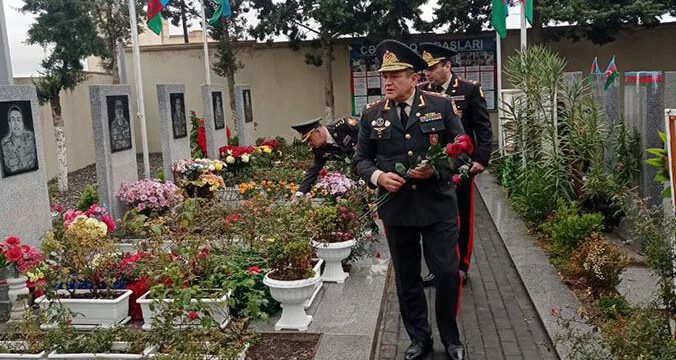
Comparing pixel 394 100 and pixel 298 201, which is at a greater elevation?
pixel 394 100

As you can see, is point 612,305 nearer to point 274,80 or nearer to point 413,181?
point 413,181

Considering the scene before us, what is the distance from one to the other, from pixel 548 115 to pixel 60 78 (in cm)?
1003

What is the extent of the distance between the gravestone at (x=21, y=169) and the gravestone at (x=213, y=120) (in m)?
5.65

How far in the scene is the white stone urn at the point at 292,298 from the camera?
4414 millimetres

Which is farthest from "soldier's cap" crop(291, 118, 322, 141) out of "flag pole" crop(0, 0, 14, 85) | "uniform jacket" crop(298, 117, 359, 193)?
"flag pole" crop(0, 0, 14, 85)

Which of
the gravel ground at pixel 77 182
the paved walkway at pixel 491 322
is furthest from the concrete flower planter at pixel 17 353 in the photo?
the gravel ground at pixel 77 182

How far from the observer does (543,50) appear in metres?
8.39

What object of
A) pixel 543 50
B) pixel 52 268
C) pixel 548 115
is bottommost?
pixel 52 268

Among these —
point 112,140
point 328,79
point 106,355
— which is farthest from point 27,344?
point 328,79

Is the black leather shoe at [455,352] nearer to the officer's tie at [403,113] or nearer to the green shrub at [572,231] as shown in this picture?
the officer's tie at [403,113]

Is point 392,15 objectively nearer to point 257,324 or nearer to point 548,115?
point 548,115

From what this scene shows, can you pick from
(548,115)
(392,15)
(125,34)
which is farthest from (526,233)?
(125,34)

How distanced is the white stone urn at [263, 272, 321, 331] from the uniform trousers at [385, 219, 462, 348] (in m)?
0.70

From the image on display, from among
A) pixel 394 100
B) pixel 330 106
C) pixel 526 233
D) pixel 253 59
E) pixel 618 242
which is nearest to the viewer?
pixel 394 100
